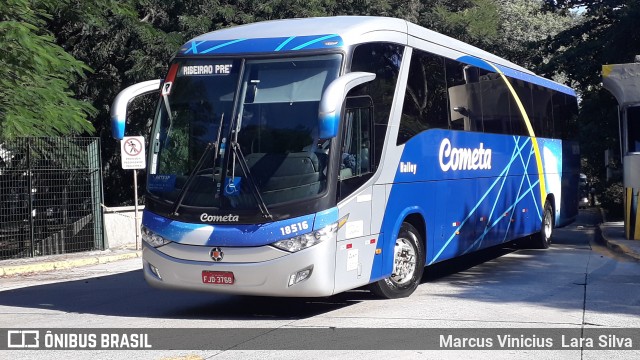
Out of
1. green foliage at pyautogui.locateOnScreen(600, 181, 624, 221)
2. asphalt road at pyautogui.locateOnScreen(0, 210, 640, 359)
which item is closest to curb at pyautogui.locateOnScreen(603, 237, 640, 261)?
asphalt road at pyautogui.locateOnScreen(0, 210, 640, 359)

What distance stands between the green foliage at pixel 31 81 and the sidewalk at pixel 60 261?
2.77m

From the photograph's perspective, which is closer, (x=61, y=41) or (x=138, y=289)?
(x=138, y=289)

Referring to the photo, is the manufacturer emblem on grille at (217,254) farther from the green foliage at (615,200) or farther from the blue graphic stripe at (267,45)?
the green foliage at (615,200)

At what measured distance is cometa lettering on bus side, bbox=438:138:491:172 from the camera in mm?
12977

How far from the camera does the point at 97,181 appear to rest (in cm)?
2138

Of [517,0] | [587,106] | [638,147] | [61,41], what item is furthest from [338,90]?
[517,0]

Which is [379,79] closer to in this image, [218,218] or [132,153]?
[218,218]

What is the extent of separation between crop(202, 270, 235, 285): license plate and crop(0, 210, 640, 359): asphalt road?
0.50 meters

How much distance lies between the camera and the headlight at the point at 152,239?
33.6 ft

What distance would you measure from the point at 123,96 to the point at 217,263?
7.93 ft

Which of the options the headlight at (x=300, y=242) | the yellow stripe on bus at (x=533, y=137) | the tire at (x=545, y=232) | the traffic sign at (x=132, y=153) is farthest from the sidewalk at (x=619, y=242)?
the traffic sign at (x=132, y=153)

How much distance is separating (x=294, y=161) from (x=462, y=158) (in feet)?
15.2

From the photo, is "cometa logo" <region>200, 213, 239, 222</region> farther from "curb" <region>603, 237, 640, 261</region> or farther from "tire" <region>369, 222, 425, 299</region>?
"curb" <region>603, 237, 640, 261</region>

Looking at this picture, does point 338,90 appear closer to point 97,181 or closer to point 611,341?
point 611,341
